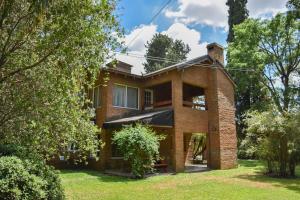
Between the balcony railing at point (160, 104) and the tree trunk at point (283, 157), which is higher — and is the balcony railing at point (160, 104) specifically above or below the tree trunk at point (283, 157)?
above

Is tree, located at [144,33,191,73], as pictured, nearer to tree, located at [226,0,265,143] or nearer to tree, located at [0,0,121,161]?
tree, located at [226,0,265,143]

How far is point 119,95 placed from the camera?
20484mm


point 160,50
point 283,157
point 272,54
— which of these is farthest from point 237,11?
point 283,157

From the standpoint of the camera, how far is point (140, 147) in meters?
15.5

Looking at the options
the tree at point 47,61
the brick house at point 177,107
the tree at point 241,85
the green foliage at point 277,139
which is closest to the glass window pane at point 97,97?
the brick house at point 177,107

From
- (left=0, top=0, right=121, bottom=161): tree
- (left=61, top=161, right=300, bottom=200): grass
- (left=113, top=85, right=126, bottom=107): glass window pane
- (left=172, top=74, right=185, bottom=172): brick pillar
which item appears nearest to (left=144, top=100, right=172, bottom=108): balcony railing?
(left=172, top=74, right=185, bottom=172): brick pillar

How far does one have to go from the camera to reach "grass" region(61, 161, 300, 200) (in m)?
11.0

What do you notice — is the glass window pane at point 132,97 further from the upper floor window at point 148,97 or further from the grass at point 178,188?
the grass at point 178,188

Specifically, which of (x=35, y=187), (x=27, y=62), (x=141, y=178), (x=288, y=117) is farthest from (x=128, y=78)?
(x=35, y=187)

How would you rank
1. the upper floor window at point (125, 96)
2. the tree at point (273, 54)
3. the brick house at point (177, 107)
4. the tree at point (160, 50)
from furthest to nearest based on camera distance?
the tree at point (160, 50)
the tree at point (273, 54)
the upper floor window at point (125, 96)
the brick house at point (177, 107)

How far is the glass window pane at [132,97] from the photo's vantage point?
21109 millimetres

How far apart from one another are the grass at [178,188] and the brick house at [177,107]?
361 centimetres

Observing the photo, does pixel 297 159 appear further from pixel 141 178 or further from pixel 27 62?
pixel 27 62

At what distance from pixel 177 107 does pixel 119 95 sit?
424 cm
